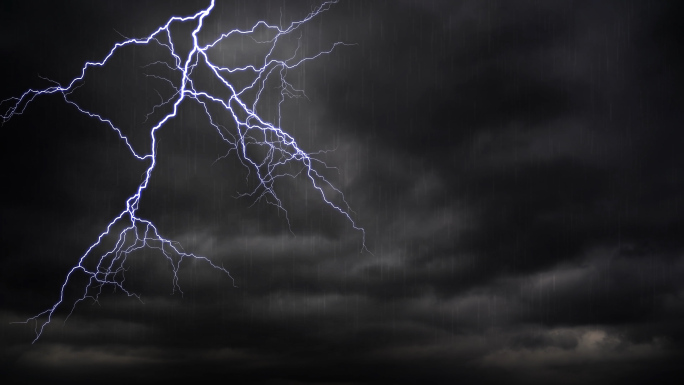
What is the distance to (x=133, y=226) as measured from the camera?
21453 millimetres

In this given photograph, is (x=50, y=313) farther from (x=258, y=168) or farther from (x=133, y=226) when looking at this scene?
(x=258, y=168)

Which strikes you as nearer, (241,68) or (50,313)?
(241,68)

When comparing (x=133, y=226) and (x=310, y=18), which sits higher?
(x=310, y=18)

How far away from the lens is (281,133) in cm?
2059

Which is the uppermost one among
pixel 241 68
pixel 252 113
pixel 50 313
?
pixel 241 68

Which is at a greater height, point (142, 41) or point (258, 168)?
point (142, 41)

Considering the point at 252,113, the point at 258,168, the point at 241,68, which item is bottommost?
the point at 258,168

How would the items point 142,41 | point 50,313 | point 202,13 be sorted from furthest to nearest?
1. point 50,313
2. point 142,41
3. point 202,13

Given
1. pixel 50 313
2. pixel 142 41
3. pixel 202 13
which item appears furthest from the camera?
pixel 50 313

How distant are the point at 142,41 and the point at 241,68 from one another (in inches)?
122

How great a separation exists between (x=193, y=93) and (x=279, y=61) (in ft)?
9.14

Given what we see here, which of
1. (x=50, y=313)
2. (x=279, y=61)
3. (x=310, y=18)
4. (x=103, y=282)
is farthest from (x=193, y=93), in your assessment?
(x=50, y=313)

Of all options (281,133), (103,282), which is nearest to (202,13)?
(281,133)

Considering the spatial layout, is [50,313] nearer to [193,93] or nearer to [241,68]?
[193,93]
